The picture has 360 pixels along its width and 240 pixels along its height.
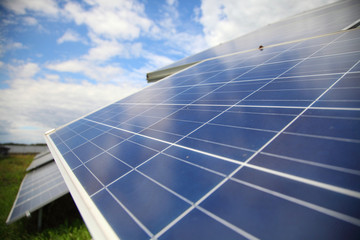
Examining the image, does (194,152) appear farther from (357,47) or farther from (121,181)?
(357,47)

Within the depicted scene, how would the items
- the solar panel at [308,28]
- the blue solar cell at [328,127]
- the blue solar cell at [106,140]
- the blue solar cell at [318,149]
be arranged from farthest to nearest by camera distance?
the solar panel at [308,28] → the blue solar cell at [106,140] → the blue solar cell at [328,127] → the blue solar cell at [318,149]

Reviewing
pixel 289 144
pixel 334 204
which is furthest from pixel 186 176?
pixel 334 204

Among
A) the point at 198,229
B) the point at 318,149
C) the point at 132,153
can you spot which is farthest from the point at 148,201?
the point at 318,149

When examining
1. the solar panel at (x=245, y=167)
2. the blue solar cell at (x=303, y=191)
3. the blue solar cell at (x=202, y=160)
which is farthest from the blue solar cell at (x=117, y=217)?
the blue solar cell at (x=303, y=191)

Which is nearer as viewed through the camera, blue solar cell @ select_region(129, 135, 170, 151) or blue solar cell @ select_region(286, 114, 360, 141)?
blue solar cell @ select_region(286, 114, 360, 141)

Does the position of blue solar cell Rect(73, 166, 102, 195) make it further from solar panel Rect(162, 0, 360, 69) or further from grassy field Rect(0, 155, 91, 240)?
solar panel Rect(162, 0, 360, 69)

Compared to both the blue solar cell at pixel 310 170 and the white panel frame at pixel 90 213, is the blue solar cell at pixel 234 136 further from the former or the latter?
the white panel frame at pixel 90 213

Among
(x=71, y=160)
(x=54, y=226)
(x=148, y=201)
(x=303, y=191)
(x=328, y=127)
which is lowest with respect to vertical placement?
(x=54, y=226)

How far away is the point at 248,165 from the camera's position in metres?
1.92

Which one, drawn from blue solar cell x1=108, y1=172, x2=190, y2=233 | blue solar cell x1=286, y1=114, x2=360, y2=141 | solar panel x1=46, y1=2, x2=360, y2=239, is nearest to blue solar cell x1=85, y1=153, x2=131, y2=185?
solar panel x1=46, y1=2, x2=360, y2=239

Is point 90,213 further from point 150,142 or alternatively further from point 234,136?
point 234,136

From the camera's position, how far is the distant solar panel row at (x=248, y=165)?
1.36 meters

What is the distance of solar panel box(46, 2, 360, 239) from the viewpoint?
1.36 m

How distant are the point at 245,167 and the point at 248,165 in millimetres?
40
